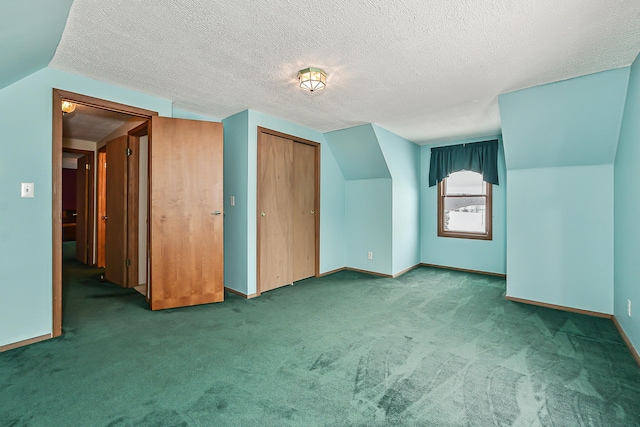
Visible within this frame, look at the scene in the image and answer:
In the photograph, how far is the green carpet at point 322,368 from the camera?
1.62 m

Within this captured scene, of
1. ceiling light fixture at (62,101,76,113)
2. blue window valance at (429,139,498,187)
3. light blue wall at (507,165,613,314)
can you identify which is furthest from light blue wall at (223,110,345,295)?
light blue wall at (507,165,613,314)

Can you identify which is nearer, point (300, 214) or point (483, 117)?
point (483, 117)

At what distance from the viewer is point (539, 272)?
347cm

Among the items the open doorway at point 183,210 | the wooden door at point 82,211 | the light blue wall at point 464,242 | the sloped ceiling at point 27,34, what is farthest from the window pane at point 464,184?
the wooden door at point 82,211

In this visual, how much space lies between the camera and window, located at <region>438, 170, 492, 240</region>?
503cm

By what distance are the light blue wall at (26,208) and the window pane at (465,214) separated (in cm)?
537

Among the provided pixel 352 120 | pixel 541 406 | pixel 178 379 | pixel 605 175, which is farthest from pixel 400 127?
pixel 178 379

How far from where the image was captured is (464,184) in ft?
17.2

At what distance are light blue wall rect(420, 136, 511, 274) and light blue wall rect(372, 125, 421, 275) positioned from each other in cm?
15

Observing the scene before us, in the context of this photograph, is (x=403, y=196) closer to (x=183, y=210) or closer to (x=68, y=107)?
(x=183, y=210)

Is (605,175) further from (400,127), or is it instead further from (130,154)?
(130,154)

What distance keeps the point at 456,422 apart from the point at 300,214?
10.7ft

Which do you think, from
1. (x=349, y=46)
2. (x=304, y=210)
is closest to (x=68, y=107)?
(x=304, y=210)

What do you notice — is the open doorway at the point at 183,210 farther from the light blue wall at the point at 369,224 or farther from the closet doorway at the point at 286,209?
the light blue wall at the point at 369,224
